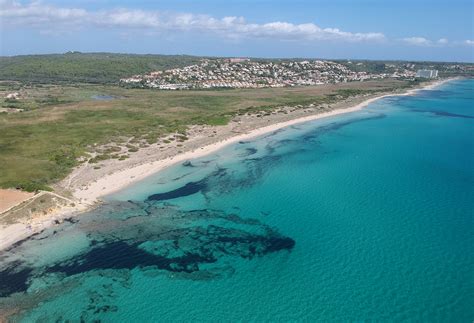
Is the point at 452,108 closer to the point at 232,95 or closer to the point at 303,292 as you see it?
the point at 232,95

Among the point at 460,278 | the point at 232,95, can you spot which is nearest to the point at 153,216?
the point at 460,278

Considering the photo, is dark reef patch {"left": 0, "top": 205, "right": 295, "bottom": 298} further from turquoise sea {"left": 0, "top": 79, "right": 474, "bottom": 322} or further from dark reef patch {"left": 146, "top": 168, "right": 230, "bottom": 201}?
dark reef patch {"left": 146, "top": 168, "right": 230, "bottom": 201}

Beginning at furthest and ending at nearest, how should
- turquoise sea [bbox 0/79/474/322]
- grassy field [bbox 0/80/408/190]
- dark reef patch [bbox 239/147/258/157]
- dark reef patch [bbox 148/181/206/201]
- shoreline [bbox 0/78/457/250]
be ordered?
dark reef patch [bbox 239/147/258/157] < grassy field [bbox 0/80/408/190] < dark reef patch [bbox 148/181/206/201] < shoreline [bbox 0/78/457/250] < turquoise sea [bbox 0/79/474/322]

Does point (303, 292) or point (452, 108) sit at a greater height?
point (452, 108)

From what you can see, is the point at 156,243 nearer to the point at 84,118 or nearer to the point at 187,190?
the point at 187,190

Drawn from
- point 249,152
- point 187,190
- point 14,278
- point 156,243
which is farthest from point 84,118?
point 14,278

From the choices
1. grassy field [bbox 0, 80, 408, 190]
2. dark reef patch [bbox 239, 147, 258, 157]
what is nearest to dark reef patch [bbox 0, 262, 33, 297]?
grassy field [bbox 0, 80, 408, 190]
